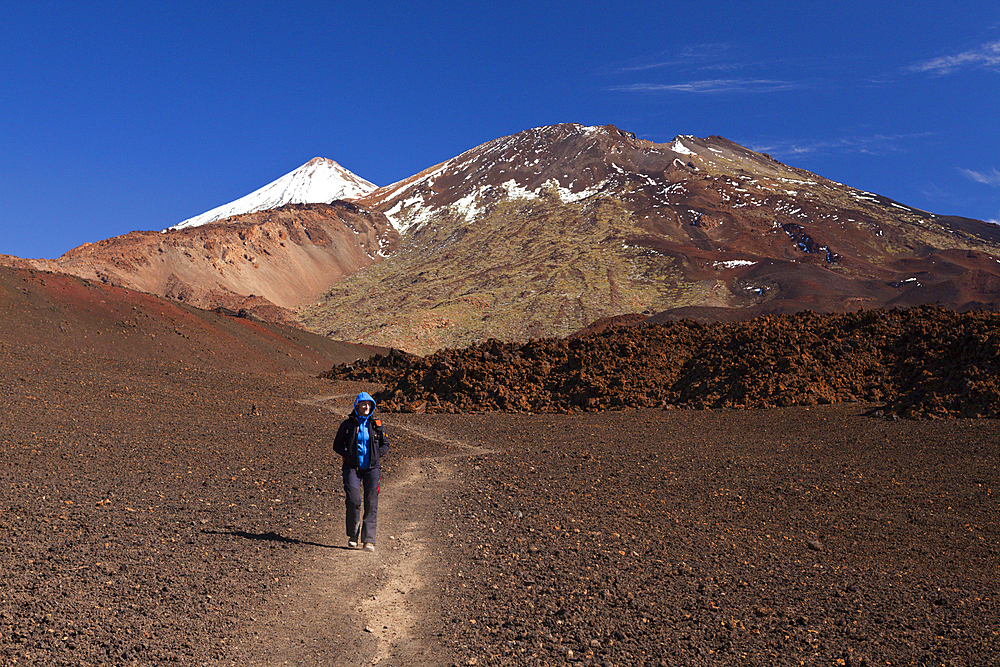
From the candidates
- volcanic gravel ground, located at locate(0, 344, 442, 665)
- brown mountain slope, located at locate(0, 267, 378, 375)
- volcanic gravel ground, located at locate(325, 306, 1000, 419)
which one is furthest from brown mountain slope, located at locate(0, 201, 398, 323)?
volcanic gravel ground, located at locate(0, 344, 442, 665)

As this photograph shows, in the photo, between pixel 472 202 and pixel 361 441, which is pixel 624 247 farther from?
pixel 361 441

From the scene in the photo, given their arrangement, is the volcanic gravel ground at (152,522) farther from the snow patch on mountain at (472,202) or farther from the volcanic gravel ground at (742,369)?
the snow patch on mountain at (472,202)

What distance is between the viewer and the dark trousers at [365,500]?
6.72m

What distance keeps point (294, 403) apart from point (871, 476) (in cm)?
1342

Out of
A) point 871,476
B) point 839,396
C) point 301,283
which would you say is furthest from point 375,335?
point 871,476

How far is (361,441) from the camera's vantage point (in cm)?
672

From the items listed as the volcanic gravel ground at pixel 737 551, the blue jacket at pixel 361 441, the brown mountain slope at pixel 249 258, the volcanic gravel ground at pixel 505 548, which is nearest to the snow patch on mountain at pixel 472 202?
the brown mountain slope at pixel 249 258

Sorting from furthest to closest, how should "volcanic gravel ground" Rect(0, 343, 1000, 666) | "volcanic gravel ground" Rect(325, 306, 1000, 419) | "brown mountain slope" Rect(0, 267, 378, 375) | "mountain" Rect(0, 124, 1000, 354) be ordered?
"mountain" Rect(0, 124, 1000, 354)
"brown mountain slope" Rect(0, 267, 378, 375)
"volcanic gravel ground" Rect(325, 306, 1000, 419)
"volcanic gravel ground" Rect(0, 343, 1000, 666)

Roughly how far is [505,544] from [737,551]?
7.40 feet

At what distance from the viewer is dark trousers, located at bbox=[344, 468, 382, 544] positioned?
6.72 metres

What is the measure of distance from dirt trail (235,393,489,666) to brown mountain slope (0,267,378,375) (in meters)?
17.3

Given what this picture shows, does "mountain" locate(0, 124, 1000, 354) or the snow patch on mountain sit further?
the snow patch on mountain

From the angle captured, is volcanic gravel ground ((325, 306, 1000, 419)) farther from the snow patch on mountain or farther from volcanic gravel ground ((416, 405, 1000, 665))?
the snow patch on mountain

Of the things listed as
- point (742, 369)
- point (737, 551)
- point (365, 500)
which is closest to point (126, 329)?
point (742, 369)
